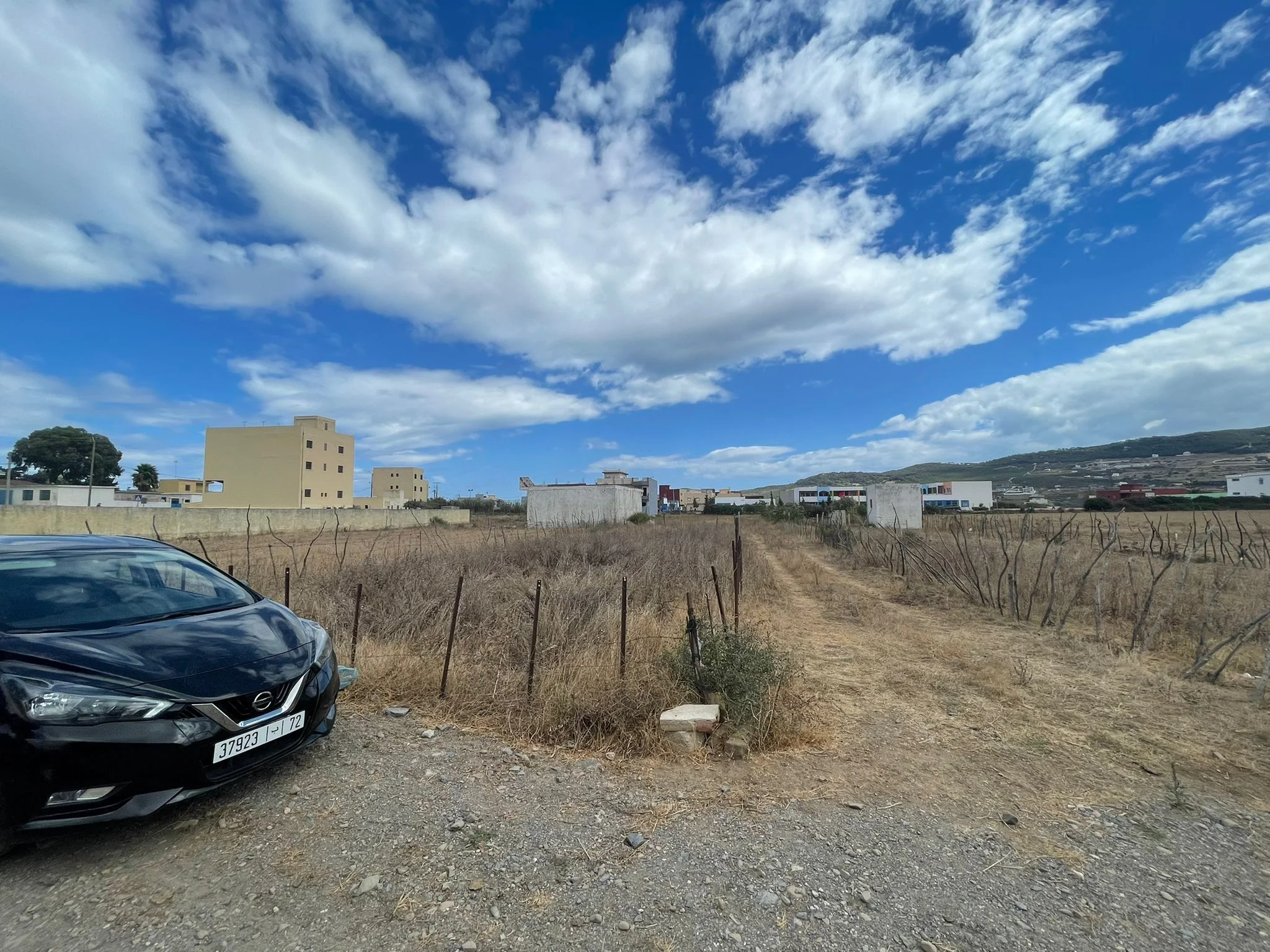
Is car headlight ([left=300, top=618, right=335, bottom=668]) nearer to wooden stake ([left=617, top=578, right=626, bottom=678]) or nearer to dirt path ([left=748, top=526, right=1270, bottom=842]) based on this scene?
wooden stake ([left=617, top=578, right=626, bottom=678])

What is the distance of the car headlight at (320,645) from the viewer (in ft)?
11.4

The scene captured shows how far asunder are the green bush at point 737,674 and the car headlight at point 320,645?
253 cm

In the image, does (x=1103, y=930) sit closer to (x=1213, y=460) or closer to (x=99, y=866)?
(x=99, y=866)

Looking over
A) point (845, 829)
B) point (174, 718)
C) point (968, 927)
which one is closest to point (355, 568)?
point (174, 718)

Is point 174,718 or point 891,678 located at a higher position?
point 174,718

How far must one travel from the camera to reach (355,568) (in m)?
9.82

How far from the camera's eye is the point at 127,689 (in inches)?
101

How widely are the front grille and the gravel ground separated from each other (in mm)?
493

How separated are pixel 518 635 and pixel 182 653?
334 cm

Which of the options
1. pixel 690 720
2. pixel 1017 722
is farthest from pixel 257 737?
pixel 1017 722

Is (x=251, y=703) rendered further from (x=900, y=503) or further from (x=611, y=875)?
(x=900, y=503)

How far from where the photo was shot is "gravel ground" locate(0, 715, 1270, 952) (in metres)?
2.14

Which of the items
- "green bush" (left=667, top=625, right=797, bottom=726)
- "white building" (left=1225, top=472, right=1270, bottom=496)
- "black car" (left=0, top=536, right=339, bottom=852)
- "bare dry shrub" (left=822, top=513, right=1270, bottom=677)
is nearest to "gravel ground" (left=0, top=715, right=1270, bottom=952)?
"black car" (left=0, top=536, right=339, bottom=852)

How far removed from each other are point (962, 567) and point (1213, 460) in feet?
365
